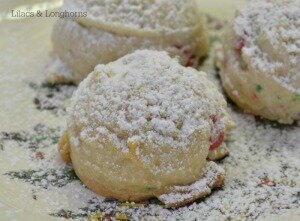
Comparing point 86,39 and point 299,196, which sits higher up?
point 86,39

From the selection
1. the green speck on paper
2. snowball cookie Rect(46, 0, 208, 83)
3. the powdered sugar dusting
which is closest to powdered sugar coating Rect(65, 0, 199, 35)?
snowball cookie Rect(46, 0, 208, 83)

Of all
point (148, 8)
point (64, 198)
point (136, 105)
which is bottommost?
point (64, 198)

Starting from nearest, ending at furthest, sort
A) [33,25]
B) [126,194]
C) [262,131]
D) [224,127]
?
[126,194]
[224,127]
[262,131]
[33,25]

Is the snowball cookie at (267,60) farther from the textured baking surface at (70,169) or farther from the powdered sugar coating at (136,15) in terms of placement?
the powdered sugar coating at (136,15)

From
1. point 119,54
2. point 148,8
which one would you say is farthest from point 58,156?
point 148,8

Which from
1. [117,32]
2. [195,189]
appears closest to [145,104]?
[195,189]

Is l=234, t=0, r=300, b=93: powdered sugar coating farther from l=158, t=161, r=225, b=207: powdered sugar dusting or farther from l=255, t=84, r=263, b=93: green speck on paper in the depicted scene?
l=158, t=161, r=225, b=207: powdered sugar dusting

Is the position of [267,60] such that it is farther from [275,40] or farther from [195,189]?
[195,189]

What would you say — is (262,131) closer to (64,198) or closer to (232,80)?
(232,80)
